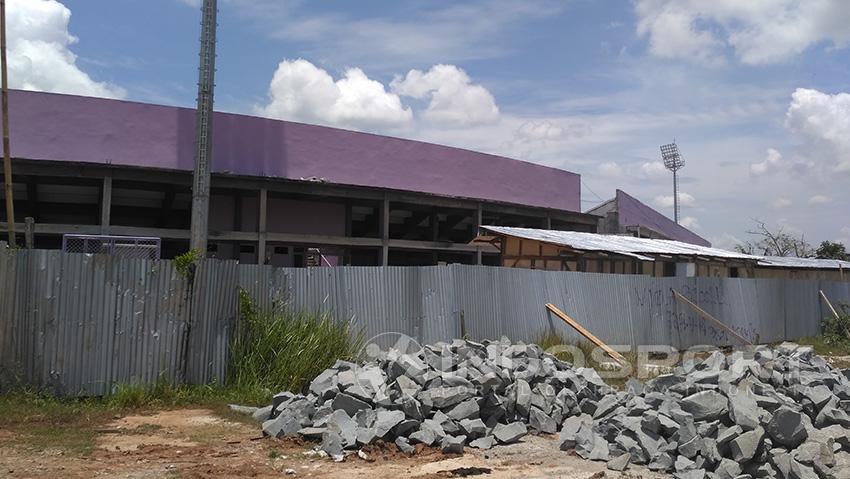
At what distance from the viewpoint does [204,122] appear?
1283 centimetres

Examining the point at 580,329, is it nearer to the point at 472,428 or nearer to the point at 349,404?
the point at 472,428

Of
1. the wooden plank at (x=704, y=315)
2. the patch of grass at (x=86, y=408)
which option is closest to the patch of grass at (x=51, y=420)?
the patch of grass at (x=86, y=408)

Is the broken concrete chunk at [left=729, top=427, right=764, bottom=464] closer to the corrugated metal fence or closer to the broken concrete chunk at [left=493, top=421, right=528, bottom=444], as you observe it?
the broken concrete chunk at [left=493, top=421, right=528, bottom=444]

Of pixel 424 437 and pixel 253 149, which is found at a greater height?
pixel 253 149

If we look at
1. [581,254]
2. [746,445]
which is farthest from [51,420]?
[581,254]

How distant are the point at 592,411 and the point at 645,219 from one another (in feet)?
93.5

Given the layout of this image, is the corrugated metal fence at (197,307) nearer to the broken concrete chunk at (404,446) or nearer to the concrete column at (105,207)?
A: the broken concrete chunk at (404,446)

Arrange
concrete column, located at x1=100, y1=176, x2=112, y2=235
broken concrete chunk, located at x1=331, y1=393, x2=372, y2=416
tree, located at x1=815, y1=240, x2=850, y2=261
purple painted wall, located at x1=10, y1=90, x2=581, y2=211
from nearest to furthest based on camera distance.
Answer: broken concrete chunk, located at x1=331, y1=393, x2=372, y2=416 < concrete column, located at x1=100, y1=176, x2=112, y2=235 < purple painted wall, located at x1=10, y1=90, x2=581, y2=211 < tree, located at x1=815, y1=240, x2=850, y2=261

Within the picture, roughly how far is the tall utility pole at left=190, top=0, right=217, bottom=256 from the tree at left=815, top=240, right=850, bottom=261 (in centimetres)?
4478

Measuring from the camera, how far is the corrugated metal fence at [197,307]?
846 cm

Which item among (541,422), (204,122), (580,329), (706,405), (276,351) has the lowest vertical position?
(541,422)

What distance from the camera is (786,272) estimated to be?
30.0 meters

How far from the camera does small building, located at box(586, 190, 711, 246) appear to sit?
33719 mm

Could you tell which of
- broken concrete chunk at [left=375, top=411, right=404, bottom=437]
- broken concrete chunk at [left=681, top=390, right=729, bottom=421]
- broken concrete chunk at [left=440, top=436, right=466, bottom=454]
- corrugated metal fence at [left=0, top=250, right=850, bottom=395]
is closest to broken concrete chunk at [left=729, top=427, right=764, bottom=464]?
broken concrete chunk at [left=681, top=390, right=729, bottom=421]
